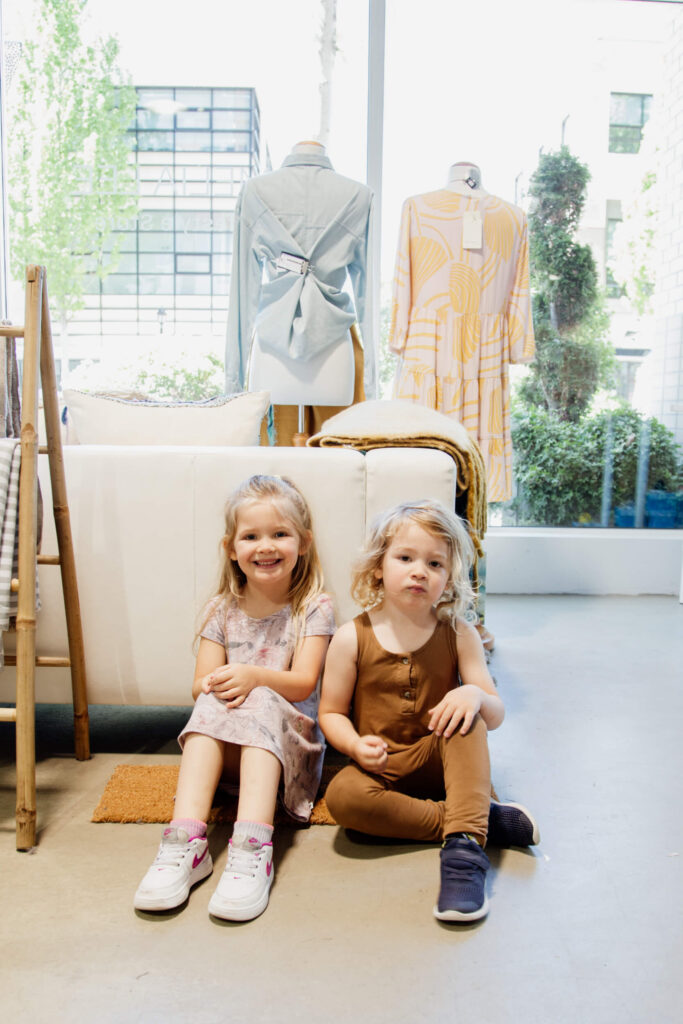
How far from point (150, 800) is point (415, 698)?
0.59 m

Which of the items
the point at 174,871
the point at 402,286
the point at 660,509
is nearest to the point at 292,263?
the point at 402,286

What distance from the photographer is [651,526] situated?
15.7ft

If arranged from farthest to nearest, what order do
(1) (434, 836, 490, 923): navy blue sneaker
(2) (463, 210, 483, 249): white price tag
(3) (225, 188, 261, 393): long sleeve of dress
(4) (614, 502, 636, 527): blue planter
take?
1. (4) (614, 502, 636, 527): blue planter
2. (2) (463, 210, 483, 249): white price tag
3. (3) (225, 188, 261, 393): long sleeve of dress
4. (1) (434, 836, 490, 923): navy blue sneaker

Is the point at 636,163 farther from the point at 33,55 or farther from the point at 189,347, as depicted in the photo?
the point at 33,55

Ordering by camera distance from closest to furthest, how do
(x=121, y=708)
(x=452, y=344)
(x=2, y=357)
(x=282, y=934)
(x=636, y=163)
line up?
(x=282, y=934), (x=2, y=357), (x=121, y=708), (x=452, y=344), (x=636, y=163)

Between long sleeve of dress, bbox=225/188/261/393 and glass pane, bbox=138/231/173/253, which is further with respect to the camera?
glass pane, bbox=138/231/173/253

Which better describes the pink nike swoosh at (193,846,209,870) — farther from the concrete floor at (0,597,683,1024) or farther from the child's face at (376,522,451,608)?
the child's face at (376,522,451,608)

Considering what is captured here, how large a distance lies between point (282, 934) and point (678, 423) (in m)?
4.03

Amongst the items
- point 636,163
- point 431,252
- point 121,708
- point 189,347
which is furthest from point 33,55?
point 121,708

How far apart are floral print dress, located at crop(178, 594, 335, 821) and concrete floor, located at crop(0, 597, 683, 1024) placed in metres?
0.13

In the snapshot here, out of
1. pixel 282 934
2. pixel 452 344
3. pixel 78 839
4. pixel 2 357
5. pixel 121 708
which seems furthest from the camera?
pixel 452 344

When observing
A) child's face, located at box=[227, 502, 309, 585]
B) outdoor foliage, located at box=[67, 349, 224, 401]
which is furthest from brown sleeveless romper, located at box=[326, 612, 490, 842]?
outdoor foliage, located at box=[67, 349, 224, 401]

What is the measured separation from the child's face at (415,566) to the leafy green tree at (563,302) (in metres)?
3.25

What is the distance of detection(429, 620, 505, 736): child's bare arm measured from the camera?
1618 millimetres
